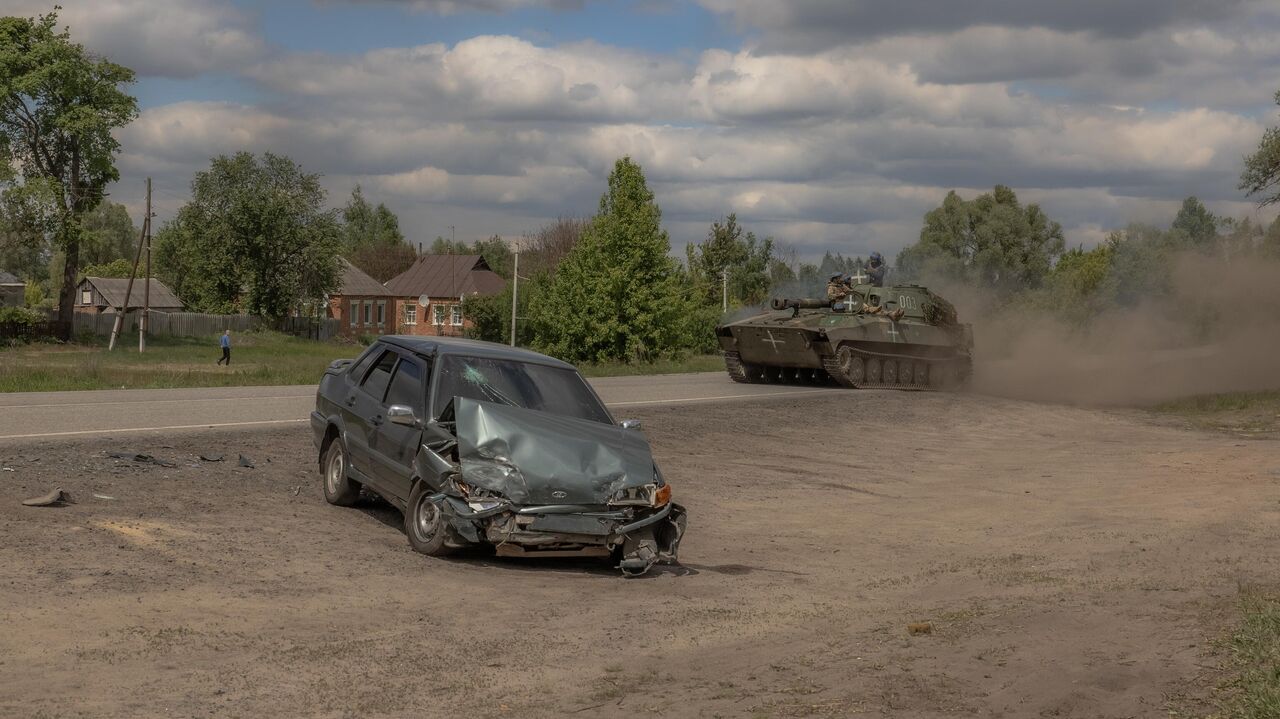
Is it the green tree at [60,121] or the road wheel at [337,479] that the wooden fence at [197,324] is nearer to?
the green tree at [60,121]

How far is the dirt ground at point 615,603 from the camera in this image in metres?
6.57

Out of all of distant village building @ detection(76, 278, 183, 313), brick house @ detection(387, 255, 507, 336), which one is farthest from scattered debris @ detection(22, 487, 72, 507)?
brick house @ detection(387, 255, 507, 336)

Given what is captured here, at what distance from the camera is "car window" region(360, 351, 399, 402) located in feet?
39.2

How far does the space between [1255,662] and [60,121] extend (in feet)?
214

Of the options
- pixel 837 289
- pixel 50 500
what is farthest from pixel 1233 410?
pixel 50 500

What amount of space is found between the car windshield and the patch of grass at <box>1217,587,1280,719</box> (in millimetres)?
5209

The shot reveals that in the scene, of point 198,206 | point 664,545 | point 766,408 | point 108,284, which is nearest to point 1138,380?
point 766,408

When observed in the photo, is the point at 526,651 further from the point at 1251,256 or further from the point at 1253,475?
the point at 1251,256

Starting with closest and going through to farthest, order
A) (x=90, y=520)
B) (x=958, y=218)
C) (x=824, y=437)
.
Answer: (x=90, y=520) → (x=824, y=437) → (x=958, y=218)

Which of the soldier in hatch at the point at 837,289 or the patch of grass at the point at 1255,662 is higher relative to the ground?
the soldier in hatch at the point at 837,289

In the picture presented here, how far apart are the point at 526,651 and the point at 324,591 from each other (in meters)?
1.97

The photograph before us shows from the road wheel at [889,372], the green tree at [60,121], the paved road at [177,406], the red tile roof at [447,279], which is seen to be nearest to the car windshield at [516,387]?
the paved road at [177,406]

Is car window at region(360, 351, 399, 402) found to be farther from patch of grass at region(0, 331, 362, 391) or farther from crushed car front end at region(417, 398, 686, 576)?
patch of grass at region(0, 331, 362, 391)

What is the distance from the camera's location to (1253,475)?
1747cm
